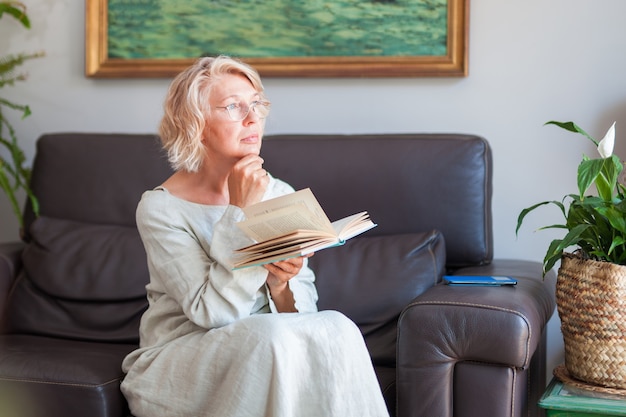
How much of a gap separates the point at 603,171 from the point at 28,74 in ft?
7.10

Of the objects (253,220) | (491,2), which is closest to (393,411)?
(253,220)

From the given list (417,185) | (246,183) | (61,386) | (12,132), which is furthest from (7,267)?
(417,185)

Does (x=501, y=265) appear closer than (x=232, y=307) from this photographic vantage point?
No

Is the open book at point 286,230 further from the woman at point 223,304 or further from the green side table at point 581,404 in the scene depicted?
the green side table at point 581,404

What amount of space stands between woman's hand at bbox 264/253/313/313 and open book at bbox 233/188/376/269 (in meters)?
0.12

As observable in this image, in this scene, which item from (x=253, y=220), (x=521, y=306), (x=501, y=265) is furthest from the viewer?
(x=501, y=265)

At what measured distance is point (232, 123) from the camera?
207 cm

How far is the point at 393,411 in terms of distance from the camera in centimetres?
198

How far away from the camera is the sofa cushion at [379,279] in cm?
229

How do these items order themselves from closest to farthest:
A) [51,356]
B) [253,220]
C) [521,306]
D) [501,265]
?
[253,220] < [521,306] < [51,356] < [501,265]

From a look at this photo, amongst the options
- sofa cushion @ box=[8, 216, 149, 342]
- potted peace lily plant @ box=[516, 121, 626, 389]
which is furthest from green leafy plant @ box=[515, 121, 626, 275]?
sofa cushion @ box=[8, 216, 149, 342]

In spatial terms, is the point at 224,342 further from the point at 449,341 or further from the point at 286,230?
the point at 449,341

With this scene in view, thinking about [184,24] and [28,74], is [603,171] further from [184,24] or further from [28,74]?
[28,74]

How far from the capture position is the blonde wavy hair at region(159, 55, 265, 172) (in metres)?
2.08
